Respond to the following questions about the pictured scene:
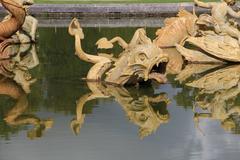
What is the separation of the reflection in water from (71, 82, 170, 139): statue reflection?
0.65 m

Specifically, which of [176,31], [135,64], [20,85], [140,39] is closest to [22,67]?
[20,85]

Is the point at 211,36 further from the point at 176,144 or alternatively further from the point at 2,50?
the point at 176,144

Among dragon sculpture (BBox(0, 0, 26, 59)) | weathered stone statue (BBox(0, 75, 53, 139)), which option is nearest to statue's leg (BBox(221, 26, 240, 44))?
dragon sculpture (BBox(0, 0, 26, 59))

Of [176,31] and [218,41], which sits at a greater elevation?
[176,31]

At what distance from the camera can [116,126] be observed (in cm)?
1116

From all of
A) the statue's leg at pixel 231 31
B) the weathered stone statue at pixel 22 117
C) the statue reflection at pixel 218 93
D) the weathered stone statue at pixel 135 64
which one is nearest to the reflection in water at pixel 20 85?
the weathered stone statue at pixel 22 117

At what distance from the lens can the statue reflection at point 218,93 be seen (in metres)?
11.7

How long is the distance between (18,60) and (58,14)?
1123cm

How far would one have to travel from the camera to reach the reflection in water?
11.4 m

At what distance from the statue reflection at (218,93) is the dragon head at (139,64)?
1058mm

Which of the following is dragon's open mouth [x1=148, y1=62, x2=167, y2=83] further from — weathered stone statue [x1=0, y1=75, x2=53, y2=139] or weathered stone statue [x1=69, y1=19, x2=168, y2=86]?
weathered stone statue [x1=0, y1=75, x2=53, y2=139]

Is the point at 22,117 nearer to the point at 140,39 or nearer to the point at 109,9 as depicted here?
the point at 140,39

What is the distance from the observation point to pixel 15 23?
18.6 metres

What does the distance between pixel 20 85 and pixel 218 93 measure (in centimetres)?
416
